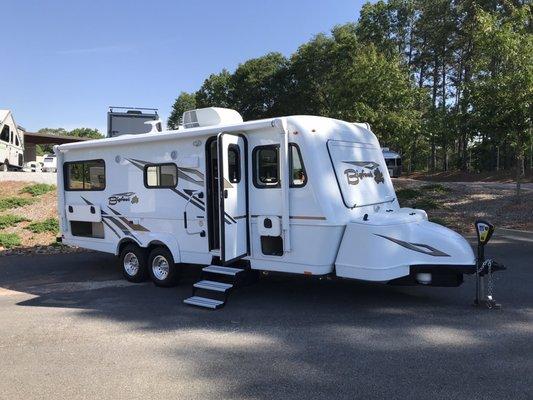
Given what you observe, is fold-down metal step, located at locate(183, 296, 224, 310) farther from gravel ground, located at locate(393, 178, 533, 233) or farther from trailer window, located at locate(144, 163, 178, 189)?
gravel ground, located at locate(393, 178, 533, 233)

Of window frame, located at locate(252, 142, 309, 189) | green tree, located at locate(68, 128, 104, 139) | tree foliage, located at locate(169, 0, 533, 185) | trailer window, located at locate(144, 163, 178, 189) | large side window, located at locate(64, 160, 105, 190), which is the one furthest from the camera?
green tree, located at locate(68, 128, 104, 139)

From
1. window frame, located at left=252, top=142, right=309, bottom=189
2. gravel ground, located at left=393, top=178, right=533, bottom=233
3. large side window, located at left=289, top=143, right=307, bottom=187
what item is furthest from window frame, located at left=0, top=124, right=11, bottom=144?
large side window, located at left=289, top=143, right=307, bottom=187

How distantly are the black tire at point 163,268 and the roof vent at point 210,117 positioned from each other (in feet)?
6.49

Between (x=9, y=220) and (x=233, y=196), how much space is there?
10297mm

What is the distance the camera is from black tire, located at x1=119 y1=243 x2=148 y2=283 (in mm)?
8211

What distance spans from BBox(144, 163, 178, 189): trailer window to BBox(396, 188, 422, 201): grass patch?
1121cm

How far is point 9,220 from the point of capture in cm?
1462

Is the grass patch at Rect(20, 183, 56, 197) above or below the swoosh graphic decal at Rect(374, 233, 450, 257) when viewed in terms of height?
above

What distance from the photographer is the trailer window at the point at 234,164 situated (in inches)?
272

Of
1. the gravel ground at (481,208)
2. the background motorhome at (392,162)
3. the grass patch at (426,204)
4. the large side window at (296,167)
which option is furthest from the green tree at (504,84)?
the background motorhome at (392,162)

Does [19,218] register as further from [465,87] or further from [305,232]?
[465,87]

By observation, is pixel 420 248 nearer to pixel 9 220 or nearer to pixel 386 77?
pixel 9 220

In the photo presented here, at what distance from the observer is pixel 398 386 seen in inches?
165

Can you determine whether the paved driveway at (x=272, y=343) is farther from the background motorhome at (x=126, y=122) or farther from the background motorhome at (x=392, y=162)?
the background motorhome at (x=392, y=162)
